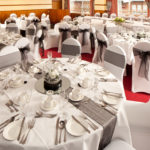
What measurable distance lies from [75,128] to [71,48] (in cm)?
211

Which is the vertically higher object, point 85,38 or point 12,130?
point 85,38

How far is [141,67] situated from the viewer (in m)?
3.33

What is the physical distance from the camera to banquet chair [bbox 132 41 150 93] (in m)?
3.16

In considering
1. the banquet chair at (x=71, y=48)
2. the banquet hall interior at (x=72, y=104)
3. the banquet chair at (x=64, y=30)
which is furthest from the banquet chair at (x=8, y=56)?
the banquet chair at (x=64, y=30)

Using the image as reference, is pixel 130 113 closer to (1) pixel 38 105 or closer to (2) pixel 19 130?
(1) pixel 38 105

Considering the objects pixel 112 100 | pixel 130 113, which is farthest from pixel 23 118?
pixel 130 113

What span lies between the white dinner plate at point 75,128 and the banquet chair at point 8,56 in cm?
192

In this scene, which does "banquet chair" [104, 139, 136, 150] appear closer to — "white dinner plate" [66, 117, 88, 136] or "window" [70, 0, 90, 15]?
"white dinner plate" [66, 117, 88, 136]

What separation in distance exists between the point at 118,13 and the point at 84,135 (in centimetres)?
949

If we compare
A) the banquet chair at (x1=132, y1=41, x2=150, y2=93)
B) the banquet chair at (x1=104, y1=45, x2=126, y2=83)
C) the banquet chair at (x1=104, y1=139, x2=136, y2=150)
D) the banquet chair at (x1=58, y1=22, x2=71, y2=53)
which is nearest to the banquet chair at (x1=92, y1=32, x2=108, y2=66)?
the banquet chair at (x1=132, y1=41, x2=150, y2=93)

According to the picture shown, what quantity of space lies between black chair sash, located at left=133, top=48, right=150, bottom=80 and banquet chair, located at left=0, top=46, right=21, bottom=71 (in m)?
2.05

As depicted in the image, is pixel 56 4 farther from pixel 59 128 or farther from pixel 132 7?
pixel 59 128

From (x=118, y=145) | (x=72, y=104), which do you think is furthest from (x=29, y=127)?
(x=118, y=145)

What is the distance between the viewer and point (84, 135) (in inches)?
52.6
